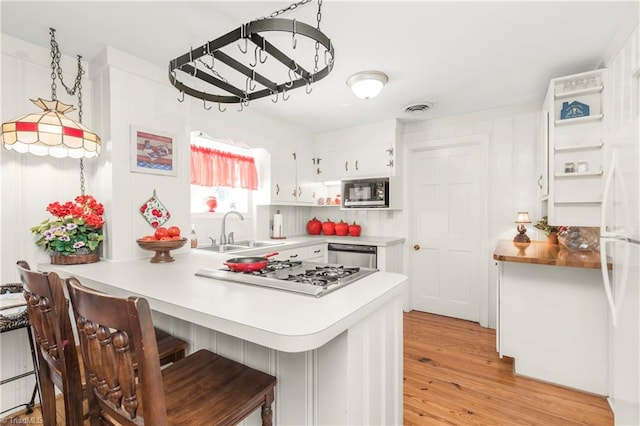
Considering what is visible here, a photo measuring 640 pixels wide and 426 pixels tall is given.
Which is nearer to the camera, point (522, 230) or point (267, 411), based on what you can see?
point (267, 411)

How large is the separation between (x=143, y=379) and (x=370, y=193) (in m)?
3.11

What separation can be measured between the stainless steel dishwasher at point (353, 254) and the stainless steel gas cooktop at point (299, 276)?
1734mm

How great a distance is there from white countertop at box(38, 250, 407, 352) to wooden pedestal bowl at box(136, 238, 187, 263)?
258 millimetres

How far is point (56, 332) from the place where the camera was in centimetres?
108

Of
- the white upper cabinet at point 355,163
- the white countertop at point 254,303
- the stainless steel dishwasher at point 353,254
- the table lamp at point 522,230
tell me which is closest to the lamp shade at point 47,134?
the white countertop at point 254,303

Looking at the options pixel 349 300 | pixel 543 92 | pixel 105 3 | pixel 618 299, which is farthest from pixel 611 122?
pixel 105 3

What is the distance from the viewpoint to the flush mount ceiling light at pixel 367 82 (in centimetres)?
233

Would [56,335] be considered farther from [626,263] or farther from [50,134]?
[626,263]

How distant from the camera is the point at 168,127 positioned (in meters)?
2.37

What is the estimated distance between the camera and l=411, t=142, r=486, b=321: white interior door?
11.1ft

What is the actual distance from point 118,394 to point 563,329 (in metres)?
2.65

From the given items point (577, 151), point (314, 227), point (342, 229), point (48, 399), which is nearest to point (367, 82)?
point (577, 151)

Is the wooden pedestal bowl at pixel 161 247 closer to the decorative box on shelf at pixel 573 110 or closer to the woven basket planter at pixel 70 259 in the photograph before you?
the woven basket planter at pixel 70 259

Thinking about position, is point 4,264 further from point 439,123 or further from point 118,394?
point 439,123
